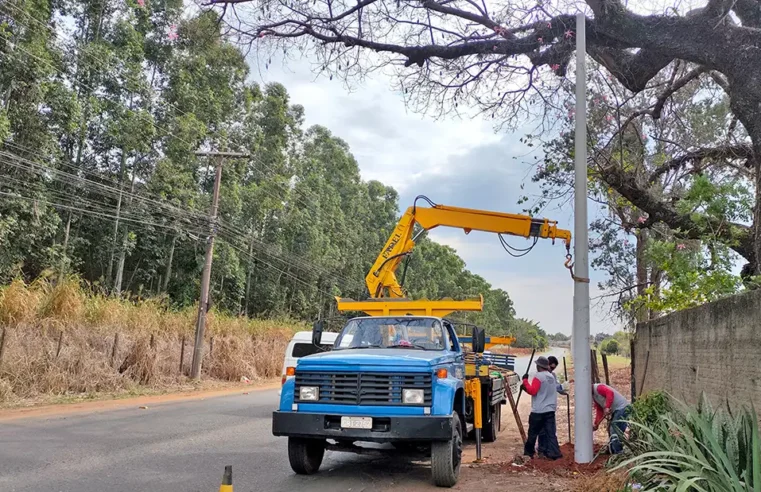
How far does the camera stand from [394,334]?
Result: 9.18 metres

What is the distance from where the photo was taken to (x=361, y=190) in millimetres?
61844

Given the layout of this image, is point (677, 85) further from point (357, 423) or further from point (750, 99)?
point (357, 423)

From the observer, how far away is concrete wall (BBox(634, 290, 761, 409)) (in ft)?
18.8

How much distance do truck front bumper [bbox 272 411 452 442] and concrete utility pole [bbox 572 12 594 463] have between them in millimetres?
2026

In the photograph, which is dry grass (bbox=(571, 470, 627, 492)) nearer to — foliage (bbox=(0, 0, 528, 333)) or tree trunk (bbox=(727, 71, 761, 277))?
tree trunk (bbox=(727, 71, 761, 277))

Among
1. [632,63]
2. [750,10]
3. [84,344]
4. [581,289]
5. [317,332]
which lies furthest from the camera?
[84,344]

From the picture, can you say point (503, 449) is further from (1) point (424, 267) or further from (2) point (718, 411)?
A: (1) point (424, 267)

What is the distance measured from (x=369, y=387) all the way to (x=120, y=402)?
12.5 metres

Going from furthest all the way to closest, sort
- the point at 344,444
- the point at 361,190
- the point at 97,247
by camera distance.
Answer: the point at 361,190
the point at 97,247
the point at 344,444

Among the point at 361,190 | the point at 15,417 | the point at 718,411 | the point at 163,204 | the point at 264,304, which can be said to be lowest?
the point at 15,417

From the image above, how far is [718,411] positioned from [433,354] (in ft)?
11.7

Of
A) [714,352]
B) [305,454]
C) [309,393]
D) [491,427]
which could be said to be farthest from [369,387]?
[491,427]

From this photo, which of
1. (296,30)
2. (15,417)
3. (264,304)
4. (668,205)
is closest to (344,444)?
(296,30)

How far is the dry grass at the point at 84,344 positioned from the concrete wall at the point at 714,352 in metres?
15.1
